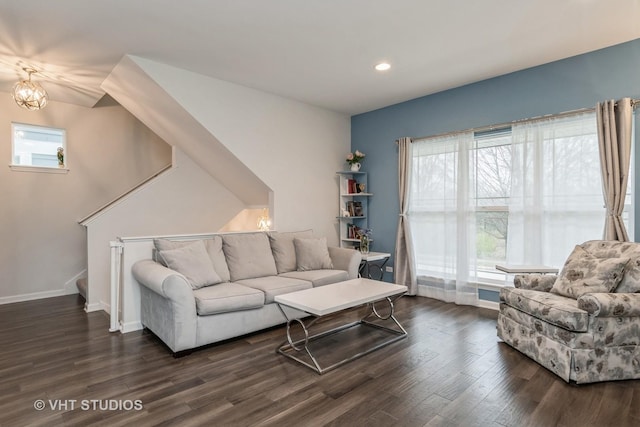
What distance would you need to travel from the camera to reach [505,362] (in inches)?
104

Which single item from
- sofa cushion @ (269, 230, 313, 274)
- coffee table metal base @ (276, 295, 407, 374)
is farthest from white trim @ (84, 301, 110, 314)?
coffee table metal base @ (276, 295, 407, 374)

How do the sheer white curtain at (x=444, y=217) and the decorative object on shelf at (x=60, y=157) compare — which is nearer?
the sheer white curtain at (x=444, y=217)

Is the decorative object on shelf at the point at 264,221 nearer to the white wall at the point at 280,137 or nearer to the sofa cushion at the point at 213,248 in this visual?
the white wall at the point at 280,137

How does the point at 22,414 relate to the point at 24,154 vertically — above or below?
below

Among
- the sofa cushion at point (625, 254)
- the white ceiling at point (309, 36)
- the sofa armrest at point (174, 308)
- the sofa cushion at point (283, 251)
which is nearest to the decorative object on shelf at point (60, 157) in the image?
the white ceiling at point (309, 36)

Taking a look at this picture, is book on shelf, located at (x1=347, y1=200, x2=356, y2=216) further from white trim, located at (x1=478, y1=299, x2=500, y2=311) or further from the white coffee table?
white trim, located at (x1=478, y1=299, x2=500, y2=311)

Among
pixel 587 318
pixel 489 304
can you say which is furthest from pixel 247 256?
pixel 587 318

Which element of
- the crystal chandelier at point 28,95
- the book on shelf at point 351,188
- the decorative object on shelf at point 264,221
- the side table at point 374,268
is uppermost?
the crystal chandelier at point 28,95

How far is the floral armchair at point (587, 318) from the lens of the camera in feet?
7.54

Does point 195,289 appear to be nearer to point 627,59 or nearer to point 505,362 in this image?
point 505,362

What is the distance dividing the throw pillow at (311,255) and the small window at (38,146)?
3.74 metres

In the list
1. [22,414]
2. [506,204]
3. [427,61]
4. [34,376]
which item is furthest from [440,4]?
[34,376]

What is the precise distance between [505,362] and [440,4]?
2756 millimetres

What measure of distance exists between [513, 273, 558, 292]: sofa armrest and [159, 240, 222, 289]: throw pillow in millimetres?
2839
